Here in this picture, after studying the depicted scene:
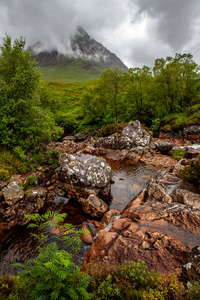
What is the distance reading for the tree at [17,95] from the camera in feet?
45.0

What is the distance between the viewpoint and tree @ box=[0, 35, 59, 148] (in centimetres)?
1373

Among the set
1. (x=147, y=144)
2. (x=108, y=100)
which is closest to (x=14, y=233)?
(x=147, y=144)

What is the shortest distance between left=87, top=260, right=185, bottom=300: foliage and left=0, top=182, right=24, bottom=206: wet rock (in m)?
8.55

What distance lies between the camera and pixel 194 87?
32156mm

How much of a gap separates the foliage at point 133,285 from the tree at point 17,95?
13.7 m

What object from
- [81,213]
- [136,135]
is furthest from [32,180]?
[136,135]

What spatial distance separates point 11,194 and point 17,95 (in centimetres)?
947

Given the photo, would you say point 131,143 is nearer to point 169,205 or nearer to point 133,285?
point 169,205

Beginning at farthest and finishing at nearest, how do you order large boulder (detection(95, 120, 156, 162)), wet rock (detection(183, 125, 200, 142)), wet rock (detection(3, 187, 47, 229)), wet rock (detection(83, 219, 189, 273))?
wet rock (detection(183, 125, 200, 142)), large boulder (detection(95, 120, 156, 162)), wet rock (detection(3, 187, 47, 229)), wet rock (detection(83, 219, 189, 273))

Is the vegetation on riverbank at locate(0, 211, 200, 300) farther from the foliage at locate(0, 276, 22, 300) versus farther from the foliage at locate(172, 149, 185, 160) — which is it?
the foliage at locate(172, 149, 185, 160)

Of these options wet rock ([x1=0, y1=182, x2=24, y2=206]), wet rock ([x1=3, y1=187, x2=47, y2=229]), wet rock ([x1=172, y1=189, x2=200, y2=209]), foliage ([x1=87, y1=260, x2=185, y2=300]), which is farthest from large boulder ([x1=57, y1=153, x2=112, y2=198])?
foliage ([x1=87, y1=260, x2=185, y2=300])

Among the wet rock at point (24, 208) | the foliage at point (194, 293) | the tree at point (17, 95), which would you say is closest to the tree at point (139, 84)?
A: the tree at point (17, 95)

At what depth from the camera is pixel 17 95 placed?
14.5m

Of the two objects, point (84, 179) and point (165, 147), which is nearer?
point (84, 179)
